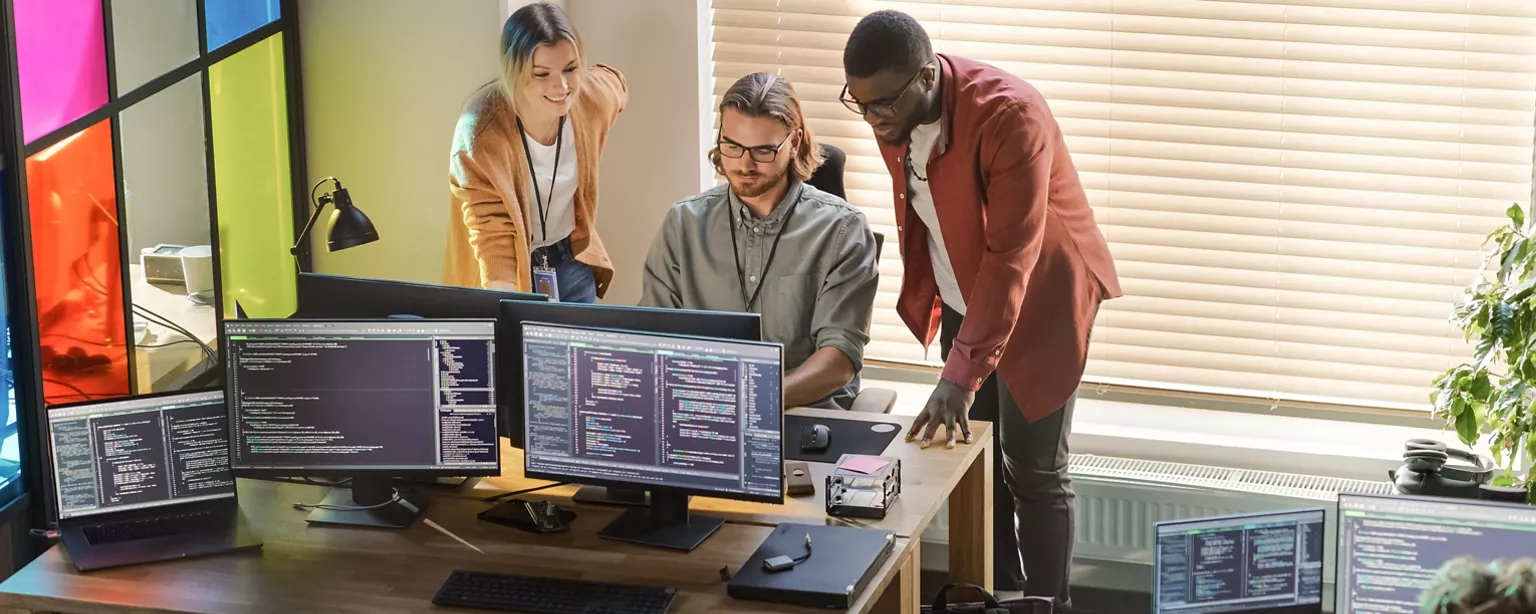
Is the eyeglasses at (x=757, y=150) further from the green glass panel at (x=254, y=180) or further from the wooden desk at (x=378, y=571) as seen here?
the green glass panel at (x=254, y=180)

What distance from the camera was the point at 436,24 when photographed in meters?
4.39

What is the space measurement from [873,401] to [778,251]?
423 mm

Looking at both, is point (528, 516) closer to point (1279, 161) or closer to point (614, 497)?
point (614, 497)

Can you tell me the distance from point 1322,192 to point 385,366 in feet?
8.22

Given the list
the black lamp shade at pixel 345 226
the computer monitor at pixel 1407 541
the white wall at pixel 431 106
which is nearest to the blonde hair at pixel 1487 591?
the computer monitor at pixel 1407 541

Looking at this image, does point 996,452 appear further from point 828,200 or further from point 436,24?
point 436,24

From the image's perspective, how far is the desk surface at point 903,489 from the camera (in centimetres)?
293

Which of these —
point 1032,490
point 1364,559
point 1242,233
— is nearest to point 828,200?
point 1032,490

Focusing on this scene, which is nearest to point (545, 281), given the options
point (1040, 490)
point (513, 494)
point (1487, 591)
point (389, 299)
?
point (389, 299)

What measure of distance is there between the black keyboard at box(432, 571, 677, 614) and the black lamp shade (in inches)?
56.6

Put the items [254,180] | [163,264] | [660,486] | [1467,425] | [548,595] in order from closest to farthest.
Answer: [548,595]
[660,486]
[1467,425]
[163,264]
[254,180]

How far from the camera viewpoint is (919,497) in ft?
9.80

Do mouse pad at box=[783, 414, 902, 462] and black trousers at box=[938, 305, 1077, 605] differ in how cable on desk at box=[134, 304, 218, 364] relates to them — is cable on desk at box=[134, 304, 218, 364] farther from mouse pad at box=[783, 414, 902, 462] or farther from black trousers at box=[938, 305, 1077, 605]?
black trousers at box=[938, 305, 1077, 605]

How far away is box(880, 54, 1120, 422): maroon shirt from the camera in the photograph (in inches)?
129
